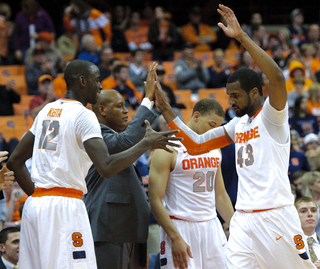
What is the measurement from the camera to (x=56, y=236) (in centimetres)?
337

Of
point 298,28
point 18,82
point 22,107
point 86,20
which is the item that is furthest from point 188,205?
point 298,28

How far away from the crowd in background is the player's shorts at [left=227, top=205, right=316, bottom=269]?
3064 mm

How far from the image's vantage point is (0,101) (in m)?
9.77

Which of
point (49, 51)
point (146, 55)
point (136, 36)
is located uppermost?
point (136, 36)

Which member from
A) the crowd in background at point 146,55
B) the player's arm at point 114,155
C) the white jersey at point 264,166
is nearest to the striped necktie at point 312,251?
the crowd in background at point 146,55

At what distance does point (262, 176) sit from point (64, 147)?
1.66 metres

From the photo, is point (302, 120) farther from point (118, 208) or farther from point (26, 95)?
point (118, 208)

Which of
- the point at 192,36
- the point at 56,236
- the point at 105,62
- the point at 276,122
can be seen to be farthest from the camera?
the point at 192,36

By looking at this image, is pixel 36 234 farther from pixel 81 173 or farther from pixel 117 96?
pixel 117 96

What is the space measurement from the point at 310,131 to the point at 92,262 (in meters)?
7.25

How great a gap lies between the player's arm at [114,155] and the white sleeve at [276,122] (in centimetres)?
92

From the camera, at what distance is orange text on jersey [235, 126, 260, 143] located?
399 cm

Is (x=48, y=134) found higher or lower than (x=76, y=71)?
lower

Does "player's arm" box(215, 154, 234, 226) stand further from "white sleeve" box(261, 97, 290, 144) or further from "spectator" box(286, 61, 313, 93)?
"spectator" box(286, 61, 313, 93)
